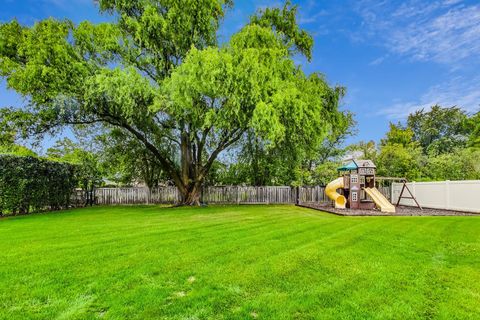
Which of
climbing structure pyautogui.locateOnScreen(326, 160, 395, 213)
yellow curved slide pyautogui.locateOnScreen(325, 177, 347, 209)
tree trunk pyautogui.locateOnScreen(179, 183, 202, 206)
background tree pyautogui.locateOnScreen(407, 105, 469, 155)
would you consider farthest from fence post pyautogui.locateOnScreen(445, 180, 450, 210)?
background tree pyautogui.locateOnScreen(407, 105, 469, 155)

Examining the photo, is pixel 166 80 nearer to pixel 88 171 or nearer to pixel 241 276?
pixel 88 171

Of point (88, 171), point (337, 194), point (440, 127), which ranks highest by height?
point (440, 127)

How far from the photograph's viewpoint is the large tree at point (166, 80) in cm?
1209

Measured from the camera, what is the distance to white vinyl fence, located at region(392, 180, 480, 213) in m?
12.4

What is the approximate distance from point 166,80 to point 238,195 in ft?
27.8

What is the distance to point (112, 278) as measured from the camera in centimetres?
369

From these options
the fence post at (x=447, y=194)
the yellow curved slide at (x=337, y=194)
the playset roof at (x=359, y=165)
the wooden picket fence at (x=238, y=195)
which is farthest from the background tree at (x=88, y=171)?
the fence post at (x=447, y=194)

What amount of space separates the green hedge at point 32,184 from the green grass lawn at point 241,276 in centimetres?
696

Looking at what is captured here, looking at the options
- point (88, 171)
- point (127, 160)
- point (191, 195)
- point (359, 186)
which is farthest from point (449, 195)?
point (88, 171)

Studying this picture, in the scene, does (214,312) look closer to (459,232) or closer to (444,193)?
(459,232)

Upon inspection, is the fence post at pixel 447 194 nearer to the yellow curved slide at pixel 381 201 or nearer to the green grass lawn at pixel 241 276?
the yellow curved slide at pixel 381 201

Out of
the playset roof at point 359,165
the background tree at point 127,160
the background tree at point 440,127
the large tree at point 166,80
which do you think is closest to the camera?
the large tree at point 166,80

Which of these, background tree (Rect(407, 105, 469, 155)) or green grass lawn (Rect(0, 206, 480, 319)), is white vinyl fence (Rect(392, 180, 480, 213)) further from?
background tree (Rect(407, 105, 469, 155))

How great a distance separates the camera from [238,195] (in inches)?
732
